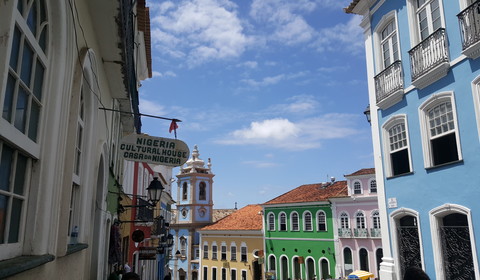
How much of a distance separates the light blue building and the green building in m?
22.4

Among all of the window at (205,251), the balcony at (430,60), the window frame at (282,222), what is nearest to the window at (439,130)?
the balcony at (430,60)

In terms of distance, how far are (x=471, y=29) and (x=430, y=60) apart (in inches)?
52.2

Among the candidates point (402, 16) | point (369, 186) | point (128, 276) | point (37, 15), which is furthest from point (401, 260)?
point (369, 186)

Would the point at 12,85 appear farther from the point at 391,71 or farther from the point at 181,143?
the point at 391,71

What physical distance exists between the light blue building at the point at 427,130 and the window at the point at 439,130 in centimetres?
2

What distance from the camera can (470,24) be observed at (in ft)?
25.0

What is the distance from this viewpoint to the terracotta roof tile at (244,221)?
41250 millimetres

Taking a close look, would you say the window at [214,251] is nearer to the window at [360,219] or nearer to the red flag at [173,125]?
the window at [360,219]

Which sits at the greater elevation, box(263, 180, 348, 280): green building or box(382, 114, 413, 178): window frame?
box(382, 114, 413, 178): window frame

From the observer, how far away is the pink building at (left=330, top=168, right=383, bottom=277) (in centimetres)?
2947

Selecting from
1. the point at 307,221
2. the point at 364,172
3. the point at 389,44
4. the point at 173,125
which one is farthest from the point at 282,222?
the point at 173,125

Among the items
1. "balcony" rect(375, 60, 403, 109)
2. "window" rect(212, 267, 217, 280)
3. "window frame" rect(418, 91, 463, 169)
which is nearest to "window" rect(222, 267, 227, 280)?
"window" rect(212, 267, 217, 280)

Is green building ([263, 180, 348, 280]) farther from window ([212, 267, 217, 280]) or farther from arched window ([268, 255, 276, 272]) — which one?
window ([212, 267, 217, 280])

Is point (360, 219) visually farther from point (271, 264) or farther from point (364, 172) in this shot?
point (271, 264)
